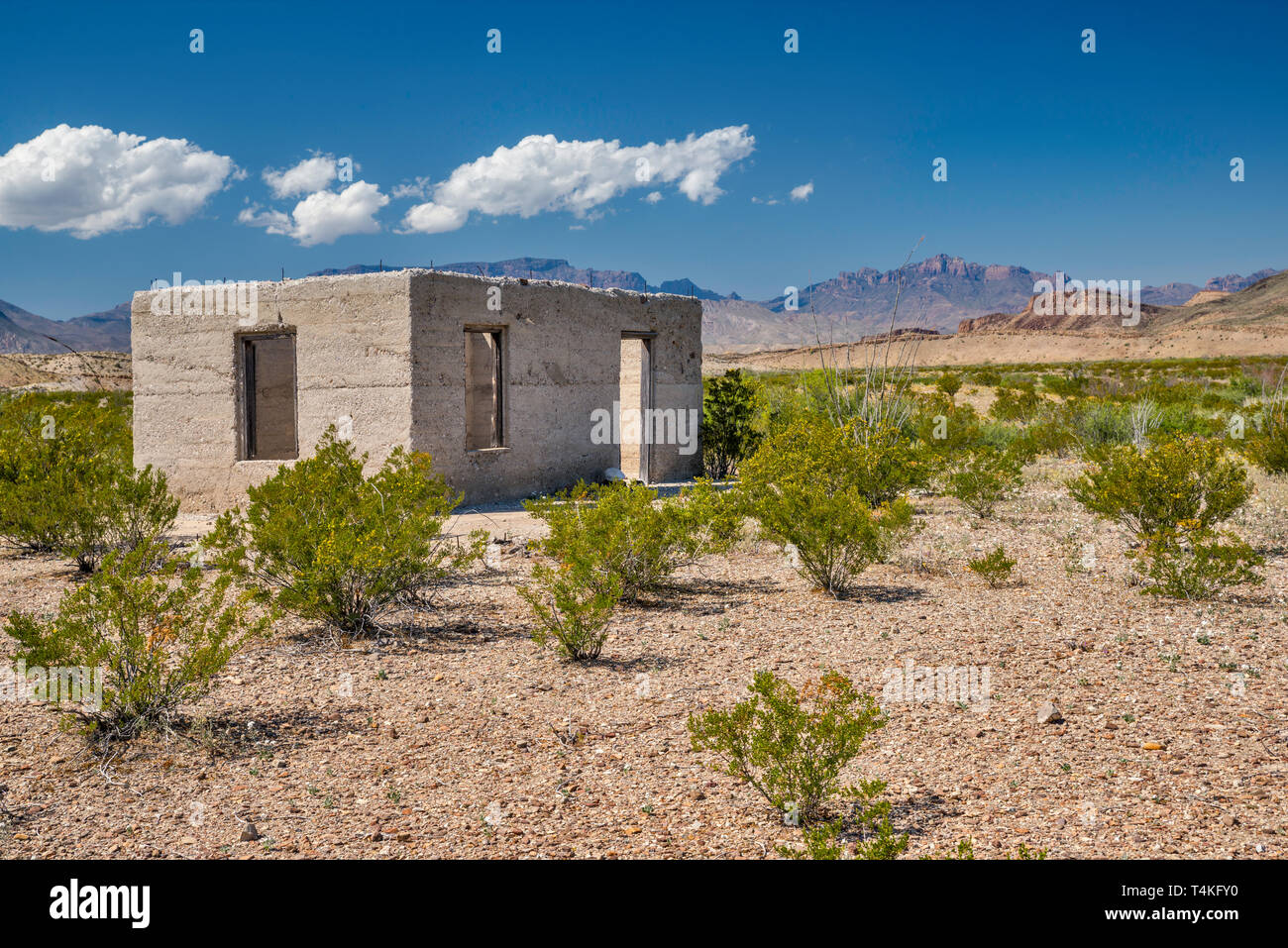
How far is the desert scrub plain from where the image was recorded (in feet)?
12.8

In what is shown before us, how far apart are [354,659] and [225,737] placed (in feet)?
4.83

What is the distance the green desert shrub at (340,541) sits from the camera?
6.46 meters

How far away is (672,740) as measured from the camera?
4.87 metres

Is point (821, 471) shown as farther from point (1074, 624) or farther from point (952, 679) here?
point (952, 679)

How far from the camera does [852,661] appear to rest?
6070 mm

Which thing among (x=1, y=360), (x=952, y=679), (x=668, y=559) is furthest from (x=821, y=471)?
(x=1, y=360)

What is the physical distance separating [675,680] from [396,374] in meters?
6.78

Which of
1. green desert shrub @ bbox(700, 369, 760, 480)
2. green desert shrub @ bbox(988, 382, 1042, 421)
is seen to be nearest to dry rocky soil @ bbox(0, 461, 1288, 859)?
green desert shrub @ bbox(700, 369, 760, 480)

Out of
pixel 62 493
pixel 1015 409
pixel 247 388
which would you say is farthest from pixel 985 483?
pixel 1015 409

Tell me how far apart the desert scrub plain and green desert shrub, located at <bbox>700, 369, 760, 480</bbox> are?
4.90m

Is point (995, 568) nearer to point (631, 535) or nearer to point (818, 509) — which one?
point (818, 509)

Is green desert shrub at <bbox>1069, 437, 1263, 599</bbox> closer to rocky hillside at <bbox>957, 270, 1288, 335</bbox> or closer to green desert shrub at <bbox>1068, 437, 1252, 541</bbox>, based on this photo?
green desert shrub at <bbox>1068, 437, 1252, 541</bbox>

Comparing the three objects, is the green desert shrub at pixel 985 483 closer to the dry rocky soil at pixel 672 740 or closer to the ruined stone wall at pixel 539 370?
the dry rocky soil at pixel 672 740

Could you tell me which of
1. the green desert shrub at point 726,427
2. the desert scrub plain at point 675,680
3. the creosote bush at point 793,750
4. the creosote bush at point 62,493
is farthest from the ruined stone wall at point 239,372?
the creosote bush at point 793,750
